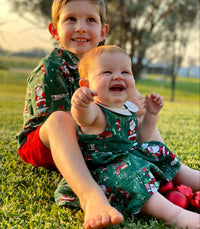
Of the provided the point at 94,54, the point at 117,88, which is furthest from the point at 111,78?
the point at 94,54

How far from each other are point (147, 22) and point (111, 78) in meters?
14.4

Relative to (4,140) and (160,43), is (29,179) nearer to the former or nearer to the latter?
(4,140)

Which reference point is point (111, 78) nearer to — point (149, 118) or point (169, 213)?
point (149, 118)

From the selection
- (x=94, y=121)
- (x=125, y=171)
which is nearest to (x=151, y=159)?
(x=125, y=171)

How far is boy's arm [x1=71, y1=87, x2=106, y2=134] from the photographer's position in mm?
1449

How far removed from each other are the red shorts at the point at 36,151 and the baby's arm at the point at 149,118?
645 millimetres

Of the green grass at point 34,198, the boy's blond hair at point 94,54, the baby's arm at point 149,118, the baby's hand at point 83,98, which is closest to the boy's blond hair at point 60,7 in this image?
the boy's blond hair at point 94,54

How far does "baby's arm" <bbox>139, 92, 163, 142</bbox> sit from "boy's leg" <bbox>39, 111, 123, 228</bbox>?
58 centimetres

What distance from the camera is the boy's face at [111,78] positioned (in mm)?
1657

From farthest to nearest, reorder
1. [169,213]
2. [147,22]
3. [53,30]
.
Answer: [147,22] → [53,30] → [169,213]

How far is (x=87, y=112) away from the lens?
1.50 meters

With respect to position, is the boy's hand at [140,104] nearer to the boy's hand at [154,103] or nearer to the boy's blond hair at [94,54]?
the boy's hand at [154,103]

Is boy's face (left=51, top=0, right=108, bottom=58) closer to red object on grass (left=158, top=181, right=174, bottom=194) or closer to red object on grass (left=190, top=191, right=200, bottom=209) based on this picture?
red object on grass (left=158, top=181, right=174, bottom=194)

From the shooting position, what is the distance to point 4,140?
3.31 metres
